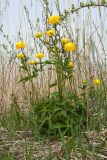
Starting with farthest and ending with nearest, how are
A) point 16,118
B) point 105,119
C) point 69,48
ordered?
point 16,118, point 105,119, point 69,48

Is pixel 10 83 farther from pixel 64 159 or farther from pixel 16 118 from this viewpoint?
pixel 64 159

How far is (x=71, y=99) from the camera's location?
248 centimetres

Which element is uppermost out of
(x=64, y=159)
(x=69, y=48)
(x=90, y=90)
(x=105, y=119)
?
(x=69, y=48)

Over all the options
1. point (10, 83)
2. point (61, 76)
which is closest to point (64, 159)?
point (61, 76)

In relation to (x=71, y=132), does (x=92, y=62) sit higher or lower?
higher

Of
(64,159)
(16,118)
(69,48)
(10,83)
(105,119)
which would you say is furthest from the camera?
(10,83)

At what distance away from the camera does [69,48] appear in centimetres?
225

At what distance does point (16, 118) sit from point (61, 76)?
1.78ft

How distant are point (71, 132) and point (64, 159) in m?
0.43

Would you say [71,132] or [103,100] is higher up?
[103,100]

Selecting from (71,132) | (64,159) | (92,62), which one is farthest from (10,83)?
(64,159)

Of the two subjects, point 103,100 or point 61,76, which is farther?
point 103,100

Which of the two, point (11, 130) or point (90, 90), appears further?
point (90, 90)

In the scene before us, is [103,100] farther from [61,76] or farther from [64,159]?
[64,159]
